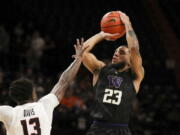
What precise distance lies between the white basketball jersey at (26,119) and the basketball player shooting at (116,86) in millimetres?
2123

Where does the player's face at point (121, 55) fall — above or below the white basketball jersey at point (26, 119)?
above

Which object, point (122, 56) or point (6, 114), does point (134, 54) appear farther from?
point (6, 114)

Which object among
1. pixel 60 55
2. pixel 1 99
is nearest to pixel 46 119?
pixel 1 99

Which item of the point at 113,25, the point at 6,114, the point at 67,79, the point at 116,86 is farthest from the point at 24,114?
the point at 113,25

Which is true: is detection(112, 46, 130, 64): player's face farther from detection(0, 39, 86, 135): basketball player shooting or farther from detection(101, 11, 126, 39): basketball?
detection(0, 39, 86, 135): basketball player shooting

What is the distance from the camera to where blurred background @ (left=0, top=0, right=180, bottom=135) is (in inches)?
497

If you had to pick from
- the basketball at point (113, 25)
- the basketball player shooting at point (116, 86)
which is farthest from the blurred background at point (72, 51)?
the basketball at point (113, 25)

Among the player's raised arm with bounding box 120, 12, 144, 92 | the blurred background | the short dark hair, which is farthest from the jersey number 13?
the blurred background

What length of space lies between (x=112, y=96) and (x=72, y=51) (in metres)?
A: 9.05

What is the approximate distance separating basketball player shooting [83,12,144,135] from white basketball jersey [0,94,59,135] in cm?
212

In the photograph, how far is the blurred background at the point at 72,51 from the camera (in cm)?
1262

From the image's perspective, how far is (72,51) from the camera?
635 inches

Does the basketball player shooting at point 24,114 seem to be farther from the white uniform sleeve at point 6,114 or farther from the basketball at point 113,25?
the basketball at point 113,25

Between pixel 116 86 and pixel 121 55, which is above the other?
pixel 121 55
